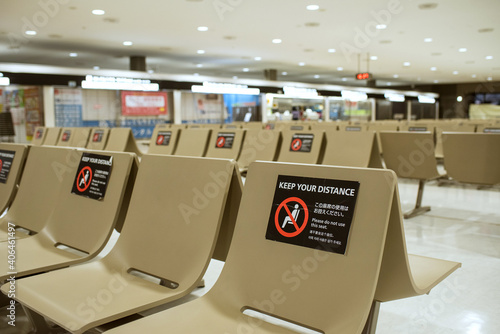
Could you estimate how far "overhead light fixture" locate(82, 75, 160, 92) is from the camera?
498 inches

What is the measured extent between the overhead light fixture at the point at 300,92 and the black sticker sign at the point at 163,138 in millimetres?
12012

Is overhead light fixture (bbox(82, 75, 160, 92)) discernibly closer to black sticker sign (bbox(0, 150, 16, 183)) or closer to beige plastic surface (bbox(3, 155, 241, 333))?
black sticker sign (bbox(0, 150, 16, 183))

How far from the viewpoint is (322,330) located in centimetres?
113

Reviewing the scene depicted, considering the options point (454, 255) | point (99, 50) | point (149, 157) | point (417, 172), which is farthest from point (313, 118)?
point (149, 157)

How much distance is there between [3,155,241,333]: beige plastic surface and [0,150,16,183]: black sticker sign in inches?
50.3

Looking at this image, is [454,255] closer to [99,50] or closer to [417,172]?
[417,172]

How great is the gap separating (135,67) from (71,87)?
204 centimetres

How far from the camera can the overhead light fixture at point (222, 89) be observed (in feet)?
49.2

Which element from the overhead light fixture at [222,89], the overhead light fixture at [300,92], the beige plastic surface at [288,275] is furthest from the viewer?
the overhead light fixture at [300,92]

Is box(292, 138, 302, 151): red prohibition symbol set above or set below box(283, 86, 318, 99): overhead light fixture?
below

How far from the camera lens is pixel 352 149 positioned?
4430 millimetres

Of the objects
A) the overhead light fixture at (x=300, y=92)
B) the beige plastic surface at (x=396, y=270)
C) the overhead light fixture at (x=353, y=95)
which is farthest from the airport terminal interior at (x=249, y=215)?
the overhead light fixture at (x=353, y=95)

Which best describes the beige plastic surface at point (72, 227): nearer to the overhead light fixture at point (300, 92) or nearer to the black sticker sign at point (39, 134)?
the black sticker sign at point (39, 134)

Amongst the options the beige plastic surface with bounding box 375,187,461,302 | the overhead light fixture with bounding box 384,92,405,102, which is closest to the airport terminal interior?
the beige plastic surface with bounding box 375,187,461,302
